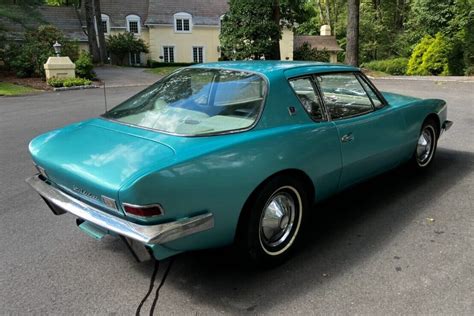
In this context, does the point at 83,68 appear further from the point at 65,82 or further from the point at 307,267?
the point at 307,267

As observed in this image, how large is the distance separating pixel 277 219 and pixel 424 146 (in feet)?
9.15

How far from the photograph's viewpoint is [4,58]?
1983cm

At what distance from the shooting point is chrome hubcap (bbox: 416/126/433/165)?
4918 millimetres

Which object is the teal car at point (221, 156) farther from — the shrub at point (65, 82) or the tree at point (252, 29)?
Result: the tree at point (252, 29)

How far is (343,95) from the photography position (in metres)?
3.95

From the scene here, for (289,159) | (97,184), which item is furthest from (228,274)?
(97,184)

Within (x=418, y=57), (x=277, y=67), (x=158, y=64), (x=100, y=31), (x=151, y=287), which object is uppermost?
(x=100, y=31)

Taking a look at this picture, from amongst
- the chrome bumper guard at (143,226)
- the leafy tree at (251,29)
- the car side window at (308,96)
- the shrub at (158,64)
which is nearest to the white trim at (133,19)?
the shrub at (158,64)

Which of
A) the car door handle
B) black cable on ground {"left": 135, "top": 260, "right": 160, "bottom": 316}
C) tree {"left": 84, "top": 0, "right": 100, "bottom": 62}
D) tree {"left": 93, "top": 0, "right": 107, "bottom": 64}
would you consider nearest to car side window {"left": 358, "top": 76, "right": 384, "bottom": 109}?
the car door handle

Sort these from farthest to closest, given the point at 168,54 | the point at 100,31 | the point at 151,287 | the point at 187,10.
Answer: the point at 168,54, the point at 187,10, the point at 100,31, the point at 151,287

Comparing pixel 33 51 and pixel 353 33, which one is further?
pixel 353 33

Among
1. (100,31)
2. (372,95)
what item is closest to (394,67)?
(100,31)

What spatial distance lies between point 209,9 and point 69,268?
38.0 m

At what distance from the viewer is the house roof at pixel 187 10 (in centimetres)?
3734
